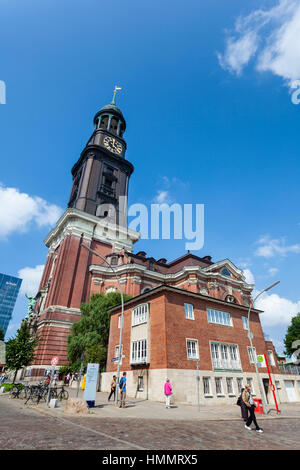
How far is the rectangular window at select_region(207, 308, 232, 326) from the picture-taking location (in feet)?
74.2

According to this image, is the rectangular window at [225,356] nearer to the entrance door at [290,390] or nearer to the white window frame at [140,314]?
the white window frame at [140,314]

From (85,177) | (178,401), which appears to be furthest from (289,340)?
(85,177)

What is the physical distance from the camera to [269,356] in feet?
91.4

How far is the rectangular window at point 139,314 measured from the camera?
70.1 ft

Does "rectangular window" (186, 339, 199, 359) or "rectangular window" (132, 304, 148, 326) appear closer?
"rectangular window" (186, 339, 199, 359)

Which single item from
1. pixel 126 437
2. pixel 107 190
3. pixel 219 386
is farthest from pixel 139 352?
pixel 107 190

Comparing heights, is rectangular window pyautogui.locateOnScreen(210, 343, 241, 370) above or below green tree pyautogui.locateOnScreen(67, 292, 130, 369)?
below

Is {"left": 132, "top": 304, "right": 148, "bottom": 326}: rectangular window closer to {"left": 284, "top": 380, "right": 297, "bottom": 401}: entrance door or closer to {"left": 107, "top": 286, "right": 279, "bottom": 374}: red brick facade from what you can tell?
{"left": 107, "top": 286, "right": 279, "bottom": 374}: red brick facade

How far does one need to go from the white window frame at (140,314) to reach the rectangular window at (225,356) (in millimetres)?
6059

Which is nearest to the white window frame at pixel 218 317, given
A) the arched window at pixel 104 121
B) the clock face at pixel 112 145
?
the clock face at pixel 112 145

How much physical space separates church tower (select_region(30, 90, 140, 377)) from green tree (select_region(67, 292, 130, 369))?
645 cm

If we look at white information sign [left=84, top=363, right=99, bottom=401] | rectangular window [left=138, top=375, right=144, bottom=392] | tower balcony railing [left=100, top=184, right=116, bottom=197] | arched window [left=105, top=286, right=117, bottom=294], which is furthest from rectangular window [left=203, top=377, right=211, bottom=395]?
tower balcony railing [left=100, top=184, right=116, bottom=197]
